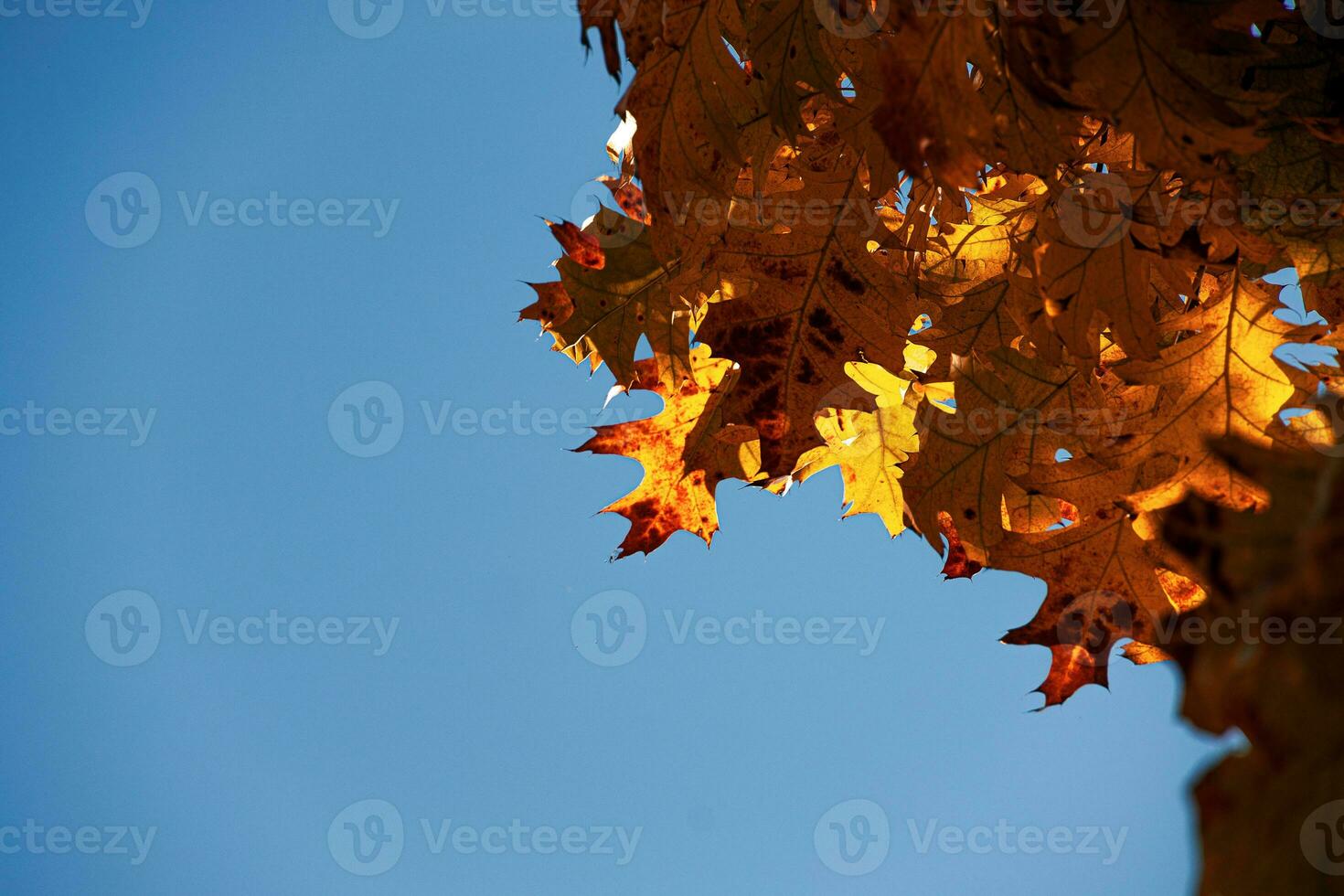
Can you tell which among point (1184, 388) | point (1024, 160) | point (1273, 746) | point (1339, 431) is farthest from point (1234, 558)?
point (1184, 388)

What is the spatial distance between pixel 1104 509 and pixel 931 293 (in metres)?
0.53

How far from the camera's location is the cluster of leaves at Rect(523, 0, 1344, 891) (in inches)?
42.4

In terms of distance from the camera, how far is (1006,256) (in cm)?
186

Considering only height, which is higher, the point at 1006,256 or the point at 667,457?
the point at 1006,256

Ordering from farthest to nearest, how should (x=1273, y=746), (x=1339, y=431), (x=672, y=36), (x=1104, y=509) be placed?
(x=1104, y=509), (x=672, y=36), (x=1339, y=431), (x=1273, y=746)

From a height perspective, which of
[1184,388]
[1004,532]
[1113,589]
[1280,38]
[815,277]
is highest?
[1280,38]

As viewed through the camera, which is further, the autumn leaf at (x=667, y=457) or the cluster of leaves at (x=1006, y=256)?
the autumn leaf at (x=667, y=457)

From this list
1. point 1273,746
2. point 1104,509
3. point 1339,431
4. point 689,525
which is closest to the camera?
point 1273,746

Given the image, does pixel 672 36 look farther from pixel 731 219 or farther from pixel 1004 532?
pixel 1004 532

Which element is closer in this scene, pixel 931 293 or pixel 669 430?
pixel 931 293

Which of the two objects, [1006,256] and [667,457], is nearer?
[1006,256]

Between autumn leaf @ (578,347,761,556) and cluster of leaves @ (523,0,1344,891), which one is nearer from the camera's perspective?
cluster of leaves @ (523,0,1344,891)

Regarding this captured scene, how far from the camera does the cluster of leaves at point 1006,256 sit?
1078mm

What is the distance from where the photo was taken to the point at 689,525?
7.09ft
